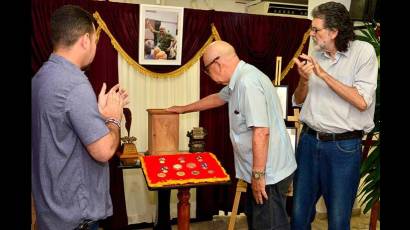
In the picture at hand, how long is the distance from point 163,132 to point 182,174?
551 millimetres

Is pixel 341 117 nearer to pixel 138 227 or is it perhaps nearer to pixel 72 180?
pixel 72 180

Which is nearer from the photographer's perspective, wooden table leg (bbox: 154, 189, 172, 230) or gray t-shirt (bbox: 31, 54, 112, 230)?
gray t-shirt (bbox: 31, 54, 112, 230)

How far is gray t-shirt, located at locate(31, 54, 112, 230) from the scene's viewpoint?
135 cm

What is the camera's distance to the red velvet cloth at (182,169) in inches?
94.7

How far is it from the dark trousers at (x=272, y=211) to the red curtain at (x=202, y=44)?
5.42ft

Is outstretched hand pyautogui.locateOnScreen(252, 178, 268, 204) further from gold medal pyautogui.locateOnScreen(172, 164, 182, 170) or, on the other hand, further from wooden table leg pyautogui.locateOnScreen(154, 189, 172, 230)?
wooden table leg pyautogui.locateOnScreen(154, 189, 172, 230)

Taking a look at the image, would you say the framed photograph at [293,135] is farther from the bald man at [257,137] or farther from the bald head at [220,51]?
the bald head at [220,51]

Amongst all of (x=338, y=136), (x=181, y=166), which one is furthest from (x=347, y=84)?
(x=181, y=166)

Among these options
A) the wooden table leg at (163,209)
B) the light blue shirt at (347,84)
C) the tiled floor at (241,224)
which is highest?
the light blue shirt at (347,84)

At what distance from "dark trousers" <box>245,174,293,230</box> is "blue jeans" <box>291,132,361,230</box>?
9.0 inches

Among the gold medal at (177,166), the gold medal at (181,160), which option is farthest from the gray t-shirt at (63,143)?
the gold medal at (181,160)

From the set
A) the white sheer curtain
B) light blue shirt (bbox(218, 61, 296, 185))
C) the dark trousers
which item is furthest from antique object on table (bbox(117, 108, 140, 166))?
the dark trousers

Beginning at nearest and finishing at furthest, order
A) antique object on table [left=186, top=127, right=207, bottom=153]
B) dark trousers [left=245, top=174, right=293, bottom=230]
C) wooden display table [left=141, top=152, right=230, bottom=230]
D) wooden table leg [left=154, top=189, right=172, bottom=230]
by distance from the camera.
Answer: dark trousers [left=245, top=174, right=293, bottom=230] < wooden display table [left=141, top=152, right=230, bottom=230] < wooden table leg [left=154, top=189, right=172, bottom=230] < antique object on table [left=186, top=127, right=207, bottom=153]
